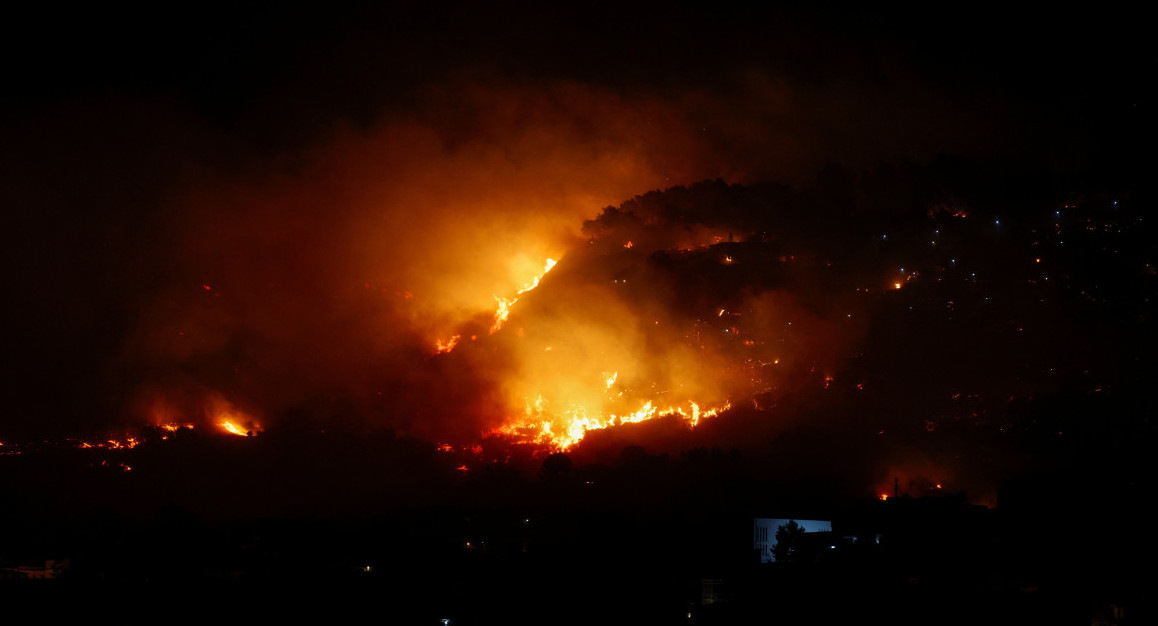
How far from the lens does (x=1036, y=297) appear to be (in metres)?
41.0

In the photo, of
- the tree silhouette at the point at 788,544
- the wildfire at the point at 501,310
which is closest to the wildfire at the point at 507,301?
the wildfire at the point at 501,310

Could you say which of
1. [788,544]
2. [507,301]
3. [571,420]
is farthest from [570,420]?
[788,544]

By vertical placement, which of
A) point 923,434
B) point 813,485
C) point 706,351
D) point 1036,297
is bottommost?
point 813,485

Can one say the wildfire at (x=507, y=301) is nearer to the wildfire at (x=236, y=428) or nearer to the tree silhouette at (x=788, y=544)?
the wildfire at (x=236, y=428)

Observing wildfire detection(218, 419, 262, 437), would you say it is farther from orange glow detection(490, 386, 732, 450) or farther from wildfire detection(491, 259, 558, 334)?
wildfire detection(491, 259, 558, 334)

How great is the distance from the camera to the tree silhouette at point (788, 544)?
1073 inches

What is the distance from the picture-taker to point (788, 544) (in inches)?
1093

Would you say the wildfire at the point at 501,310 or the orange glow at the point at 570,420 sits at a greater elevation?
the wildfire at the point at 501,310

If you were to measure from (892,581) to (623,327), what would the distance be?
21.3 meters

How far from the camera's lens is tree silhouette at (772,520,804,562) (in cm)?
2726

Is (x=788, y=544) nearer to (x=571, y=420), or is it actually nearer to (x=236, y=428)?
(x=571, y=420)

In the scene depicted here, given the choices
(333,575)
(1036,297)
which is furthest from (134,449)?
(1036,297)

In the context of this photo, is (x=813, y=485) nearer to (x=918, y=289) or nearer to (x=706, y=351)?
(x=706, y=351)

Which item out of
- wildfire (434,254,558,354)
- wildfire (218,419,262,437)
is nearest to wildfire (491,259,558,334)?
wildfire (434,254,558,354)
